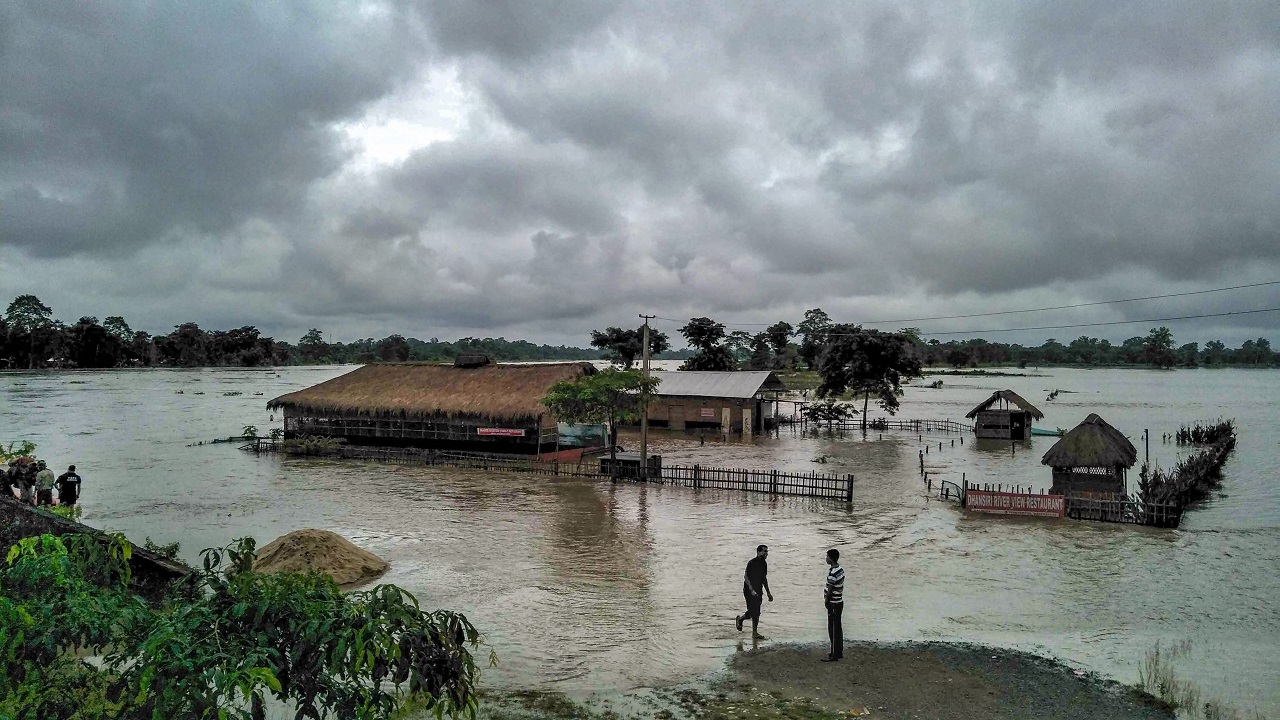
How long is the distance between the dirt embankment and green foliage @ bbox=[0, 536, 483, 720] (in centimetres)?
614

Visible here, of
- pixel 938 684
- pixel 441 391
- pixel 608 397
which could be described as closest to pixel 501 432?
pixel 441 391

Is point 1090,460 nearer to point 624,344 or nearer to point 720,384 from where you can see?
point 720,384

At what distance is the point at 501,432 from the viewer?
32.5m

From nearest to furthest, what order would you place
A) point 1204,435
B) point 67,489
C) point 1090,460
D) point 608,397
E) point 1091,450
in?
point 67,489, point 1090,460, point 1091,450, point 608,397, point 1204,435

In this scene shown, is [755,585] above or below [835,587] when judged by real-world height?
below

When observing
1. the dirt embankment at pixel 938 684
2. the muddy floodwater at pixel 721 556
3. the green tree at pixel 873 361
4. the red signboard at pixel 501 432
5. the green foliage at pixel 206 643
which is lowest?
the muddy floodwater at pixel 721 556

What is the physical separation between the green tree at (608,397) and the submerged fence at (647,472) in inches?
76.8

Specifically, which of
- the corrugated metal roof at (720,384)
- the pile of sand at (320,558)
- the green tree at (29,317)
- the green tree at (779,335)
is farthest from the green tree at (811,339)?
the green tree at (29,317)

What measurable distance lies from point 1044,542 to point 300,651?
1882 cm

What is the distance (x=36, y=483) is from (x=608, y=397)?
16385 millimetres

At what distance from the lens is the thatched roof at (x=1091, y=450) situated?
74.3 ft

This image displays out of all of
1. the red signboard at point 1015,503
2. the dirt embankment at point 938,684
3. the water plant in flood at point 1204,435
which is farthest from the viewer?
the water plant in flood at point 1204,435

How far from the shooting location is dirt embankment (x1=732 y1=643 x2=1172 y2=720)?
891 cm

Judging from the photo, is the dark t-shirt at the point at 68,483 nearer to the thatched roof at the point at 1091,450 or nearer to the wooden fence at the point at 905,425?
the thatched roof at the point at 1091,450
